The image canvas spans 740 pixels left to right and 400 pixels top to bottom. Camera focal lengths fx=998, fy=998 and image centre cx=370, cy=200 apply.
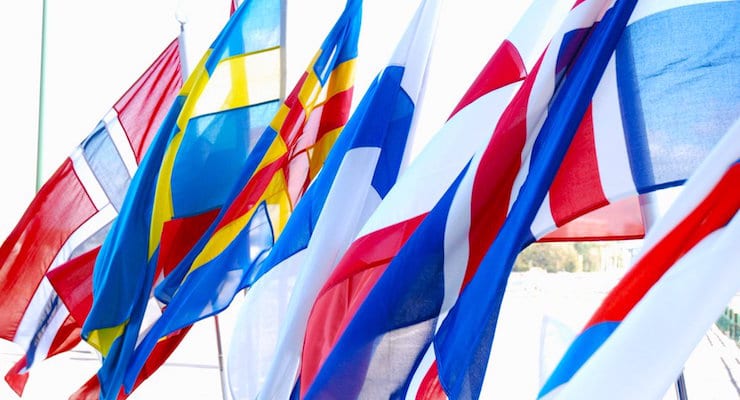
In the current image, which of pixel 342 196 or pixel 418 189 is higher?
pixel 418 189

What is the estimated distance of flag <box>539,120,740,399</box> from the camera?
2.43 feet

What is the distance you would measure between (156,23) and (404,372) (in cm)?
452

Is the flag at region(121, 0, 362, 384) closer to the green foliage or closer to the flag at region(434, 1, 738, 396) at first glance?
the flag at region(434, 1, 738, 396)

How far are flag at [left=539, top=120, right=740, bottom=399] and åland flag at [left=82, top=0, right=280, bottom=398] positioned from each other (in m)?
1.57

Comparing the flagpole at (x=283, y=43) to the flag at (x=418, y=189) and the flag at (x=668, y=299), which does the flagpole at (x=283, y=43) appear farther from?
the flag at (x=668, y=299)

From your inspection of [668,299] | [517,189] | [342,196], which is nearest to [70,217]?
[342,196]

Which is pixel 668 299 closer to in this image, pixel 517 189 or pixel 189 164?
pixel 517 189

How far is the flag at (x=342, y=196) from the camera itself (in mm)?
1812

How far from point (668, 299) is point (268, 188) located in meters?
1.53

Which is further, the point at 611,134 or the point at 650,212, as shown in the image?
the point at 650,212

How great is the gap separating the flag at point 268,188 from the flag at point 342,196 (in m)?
0.28

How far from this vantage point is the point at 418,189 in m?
1.39

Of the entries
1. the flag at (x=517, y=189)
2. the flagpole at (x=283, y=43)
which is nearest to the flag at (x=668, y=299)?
the flag at (x=517, y=189)

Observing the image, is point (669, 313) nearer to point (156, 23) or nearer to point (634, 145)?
point (634, 145)
